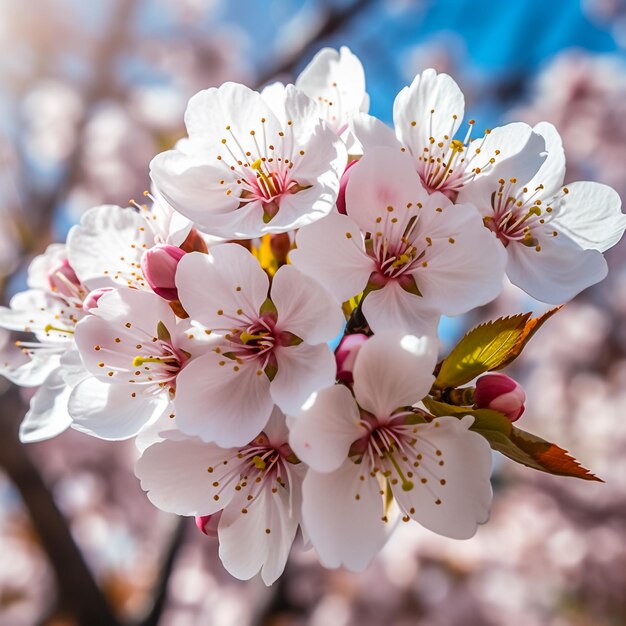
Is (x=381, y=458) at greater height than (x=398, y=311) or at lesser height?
lesser

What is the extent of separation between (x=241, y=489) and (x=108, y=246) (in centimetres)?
44

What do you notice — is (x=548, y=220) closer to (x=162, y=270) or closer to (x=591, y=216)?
(x=591, y=216)

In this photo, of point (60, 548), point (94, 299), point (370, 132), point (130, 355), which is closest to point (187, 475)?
point (130, 355)

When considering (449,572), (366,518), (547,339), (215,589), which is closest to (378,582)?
(449,572)

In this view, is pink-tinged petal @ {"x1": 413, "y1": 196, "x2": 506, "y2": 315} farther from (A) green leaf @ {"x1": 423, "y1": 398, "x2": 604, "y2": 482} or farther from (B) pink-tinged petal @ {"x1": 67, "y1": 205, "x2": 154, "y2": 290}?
(B) pink-tinged petal @ {"x1": 67, "y1": 205, "x2": 154, "y2": 290}

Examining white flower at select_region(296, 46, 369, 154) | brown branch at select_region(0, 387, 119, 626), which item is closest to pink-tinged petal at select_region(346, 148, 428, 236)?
white flower at select_region(296, 46, 369, 154)

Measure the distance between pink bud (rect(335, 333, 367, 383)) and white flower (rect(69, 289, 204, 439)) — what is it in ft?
0.64

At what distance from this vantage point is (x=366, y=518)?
755mm

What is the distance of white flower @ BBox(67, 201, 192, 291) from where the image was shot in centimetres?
93

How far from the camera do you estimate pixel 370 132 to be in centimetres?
80

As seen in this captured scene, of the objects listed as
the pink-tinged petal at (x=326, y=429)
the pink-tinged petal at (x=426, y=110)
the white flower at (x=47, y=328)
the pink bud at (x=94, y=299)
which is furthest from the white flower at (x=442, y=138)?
the white flower at (x=47, y=328)

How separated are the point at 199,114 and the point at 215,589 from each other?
5433 millimetres

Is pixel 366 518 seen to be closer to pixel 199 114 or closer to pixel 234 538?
pixel 234 538

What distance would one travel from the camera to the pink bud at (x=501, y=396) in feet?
2.61
